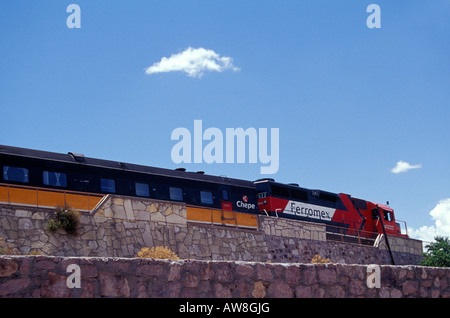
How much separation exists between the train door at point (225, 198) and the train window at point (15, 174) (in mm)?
9553

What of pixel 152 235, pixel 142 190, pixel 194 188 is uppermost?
pixel 194 188

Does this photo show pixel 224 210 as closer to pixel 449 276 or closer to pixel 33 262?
pixel 449 276

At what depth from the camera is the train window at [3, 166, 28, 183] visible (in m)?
19.1

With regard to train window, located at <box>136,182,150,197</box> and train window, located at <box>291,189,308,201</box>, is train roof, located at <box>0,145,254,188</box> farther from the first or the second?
train window, located at <box>291,189,308,201</box>

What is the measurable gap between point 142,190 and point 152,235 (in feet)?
9.60

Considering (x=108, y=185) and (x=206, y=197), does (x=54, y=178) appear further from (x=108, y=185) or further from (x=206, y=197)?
(x=206, y=197)

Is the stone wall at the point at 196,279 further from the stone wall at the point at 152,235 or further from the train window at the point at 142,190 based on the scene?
the train window at the point at 142,190

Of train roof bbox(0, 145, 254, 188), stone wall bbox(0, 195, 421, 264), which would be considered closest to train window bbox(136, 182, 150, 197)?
train roof bbox(0, 145, 254, 188)

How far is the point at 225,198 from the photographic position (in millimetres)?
26203

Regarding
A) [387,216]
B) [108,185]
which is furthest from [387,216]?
[108,185]

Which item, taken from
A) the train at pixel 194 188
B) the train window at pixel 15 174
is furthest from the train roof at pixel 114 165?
the train window at pixel 15 174

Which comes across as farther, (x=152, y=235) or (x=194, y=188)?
(x=194, y=188)
